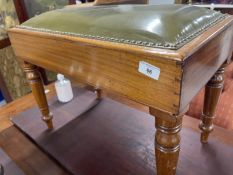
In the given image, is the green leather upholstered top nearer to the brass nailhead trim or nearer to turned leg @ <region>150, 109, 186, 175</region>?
the brass nailhead trim

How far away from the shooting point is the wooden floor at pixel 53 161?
874 millimetres

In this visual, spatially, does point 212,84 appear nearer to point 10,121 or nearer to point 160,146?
point 160,146

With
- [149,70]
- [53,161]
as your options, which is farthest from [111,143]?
[149,70]

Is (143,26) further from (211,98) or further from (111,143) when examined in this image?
(111,143)

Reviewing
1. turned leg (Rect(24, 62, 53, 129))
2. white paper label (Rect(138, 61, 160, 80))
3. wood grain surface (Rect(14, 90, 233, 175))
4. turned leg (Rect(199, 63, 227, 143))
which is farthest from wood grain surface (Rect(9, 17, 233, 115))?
wood grain surface (Rect(14, 90, 233, 175))

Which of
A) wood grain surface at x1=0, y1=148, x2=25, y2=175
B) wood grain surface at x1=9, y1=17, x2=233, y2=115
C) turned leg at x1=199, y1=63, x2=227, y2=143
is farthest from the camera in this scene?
wood grain surface at x1=0, y1=148, x2=25, y2=175

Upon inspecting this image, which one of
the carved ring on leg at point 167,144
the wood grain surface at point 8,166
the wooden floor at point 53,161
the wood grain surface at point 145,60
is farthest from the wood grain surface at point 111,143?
the wood grain surface at point 145,60

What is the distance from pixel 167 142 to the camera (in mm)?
534

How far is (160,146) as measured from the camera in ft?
1.82

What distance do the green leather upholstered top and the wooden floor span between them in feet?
1.82

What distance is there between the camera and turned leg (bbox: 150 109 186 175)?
521 mm

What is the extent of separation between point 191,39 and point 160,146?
0.89 feet

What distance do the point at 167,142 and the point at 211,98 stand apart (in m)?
0.40

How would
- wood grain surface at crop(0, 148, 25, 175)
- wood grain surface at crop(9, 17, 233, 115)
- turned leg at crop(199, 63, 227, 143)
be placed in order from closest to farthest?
wood grain surface at crop(9, 17, 233, 115)
turned leg at crop(199, 63, 227, 143)
wood grain surface at crop(0, 148, 25, 175)
